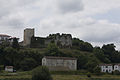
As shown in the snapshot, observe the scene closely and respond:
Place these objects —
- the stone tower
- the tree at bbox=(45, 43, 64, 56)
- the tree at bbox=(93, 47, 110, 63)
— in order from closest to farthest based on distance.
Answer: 1. the tree at bbox=(45, 43, 64, 56)
2. the tree at bbox=(93, 47, 110, 63)
3. the stone tower

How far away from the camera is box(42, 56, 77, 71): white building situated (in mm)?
81562

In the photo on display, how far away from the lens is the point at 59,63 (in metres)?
84.1

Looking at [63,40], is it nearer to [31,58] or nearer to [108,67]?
[108,67]

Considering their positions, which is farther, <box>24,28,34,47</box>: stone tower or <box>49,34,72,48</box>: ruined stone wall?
<box>49,34,72,48</box>: ruined stone wall

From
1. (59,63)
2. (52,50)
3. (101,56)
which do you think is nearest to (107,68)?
(101,56)

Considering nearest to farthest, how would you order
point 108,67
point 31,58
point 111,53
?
point 31,58, point 108,67, point 111,53

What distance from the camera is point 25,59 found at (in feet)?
260

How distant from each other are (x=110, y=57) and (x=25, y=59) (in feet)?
146

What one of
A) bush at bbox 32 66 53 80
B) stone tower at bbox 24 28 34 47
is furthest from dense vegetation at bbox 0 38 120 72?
bush at bbox 32 66 53 80

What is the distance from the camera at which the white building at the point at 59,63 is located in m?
81.6

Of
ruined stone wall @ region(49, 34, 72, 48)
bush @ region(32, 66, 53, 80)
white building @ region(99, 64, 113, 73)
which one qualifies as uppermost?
ruined stone wall @ region(49, 34, 72, 48)

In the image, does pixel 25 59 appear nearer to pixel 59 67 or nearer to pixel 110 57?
pixel 59 67

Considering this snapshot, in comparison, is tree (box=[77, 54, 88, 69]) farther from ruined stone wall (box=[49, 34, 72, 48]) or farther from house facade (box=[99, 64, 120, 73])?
ruined stone wall (box=[49, 34, 72, 48])

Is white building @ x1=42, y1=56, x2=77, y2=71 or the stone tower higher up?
the stone tower
